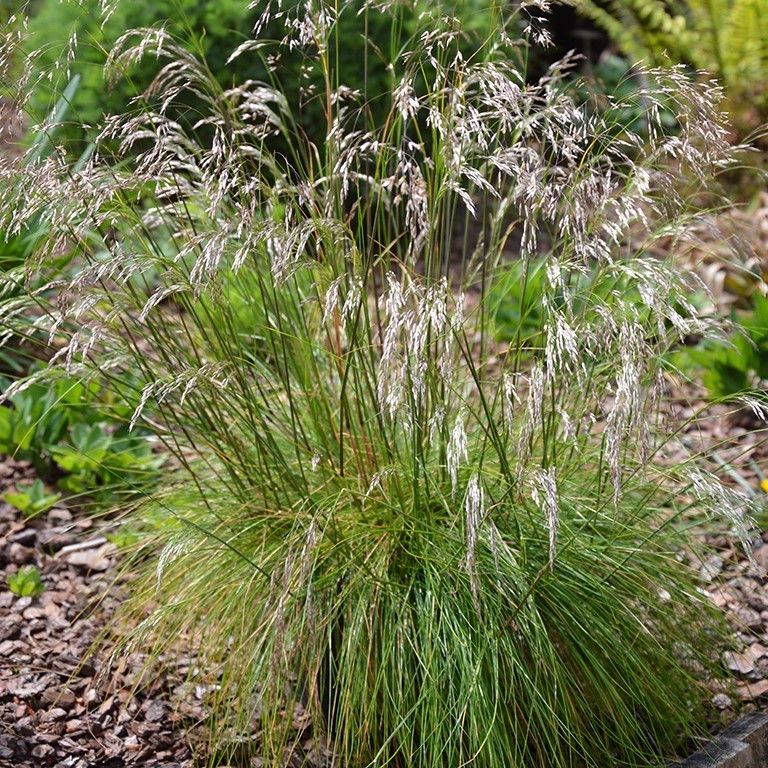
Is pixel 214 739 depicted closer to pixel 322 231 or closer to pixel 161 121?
pixel 322 231

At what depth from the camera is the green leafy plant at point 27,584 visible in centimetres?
276

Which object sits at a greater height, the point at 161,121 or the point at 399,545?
the point at 161,121

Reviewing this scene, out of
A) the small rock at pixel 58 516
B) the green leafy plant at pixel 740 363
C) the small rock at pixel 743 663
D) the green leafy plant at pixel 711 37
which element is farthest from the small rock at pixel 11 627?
the green leafy plant at pixel 711 37

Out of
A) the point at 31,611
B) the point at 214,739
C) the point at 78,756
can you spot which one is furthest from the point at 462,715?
the point at 31,611

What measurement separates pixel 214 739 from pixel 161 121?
136 centimetres

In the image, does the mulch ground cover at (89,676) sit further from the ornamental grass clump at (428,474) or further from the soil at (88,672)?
the ornamental grass clump at (428,474)

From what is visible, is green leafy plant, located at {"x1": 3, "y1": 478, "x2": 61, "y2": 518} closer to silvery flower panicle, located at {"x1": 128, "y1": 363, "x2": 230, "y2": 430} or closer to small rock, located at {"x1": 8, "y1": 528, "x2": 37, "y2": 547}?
small rock, located at {"x1": 8, "y1": 528, "x2": 37, "y2": 547}

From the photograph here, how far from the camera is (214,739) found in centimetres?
218

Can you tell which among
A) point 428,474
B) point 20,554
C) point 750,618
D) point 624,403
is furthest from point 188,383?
point 750,618

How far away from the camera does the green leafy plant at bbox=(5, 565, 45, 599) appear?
276cm

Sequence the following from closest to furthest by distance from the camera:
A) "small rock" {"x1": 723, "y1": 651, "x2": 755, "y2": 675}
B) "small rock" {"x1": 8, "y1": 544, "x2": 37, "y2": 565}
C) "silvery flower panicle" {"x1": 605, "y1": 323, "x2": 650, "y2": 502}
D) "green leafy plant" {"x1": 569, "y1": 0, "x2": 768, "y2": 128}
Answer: "silvery flower panicle" {"x1": 605, "y1": 323, "x2": 650, "y2": 502}
"small rock" {"x1": 723, "y1": 651, "x2": 755, "y2": 675}
"small rock" {"x1": 8, "y1": 544, "x2": 37, "y2": 565}
"green leafy plant" {"x1": 569, "y1": 0, "x2": 768, "y2": 128}

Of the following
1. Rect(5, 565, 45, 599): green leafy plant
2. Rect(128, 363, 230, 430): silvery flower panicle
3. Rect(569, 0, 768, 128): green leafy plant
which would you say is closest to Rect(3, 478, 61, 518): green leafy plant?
Rect(5, 565, 45, 599): green leafy plant

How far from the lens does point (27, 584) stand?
109 inches

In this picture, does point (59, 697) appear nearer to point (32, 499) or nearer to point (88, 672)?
point (88, 672)
